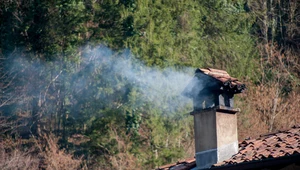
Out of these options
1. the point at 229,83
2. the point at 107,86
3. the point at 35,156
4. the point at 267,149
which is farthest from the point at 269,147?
the point at 107,86

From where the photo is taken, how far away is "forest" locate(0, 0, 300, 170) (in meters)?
26.2

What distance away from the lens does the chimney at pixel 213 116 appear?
44.0ft

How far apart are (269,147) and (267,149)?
0.42ft

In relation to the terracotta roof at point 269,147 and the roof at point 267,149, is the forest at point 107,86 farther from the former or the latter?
the terracotta roof at point 269,147

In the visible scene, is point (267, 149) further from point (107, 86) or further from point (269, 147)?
point (107, 86)

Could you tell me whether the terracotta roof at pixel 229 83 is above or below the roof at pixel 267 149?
above

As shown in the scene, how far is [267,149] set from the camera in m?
12.7

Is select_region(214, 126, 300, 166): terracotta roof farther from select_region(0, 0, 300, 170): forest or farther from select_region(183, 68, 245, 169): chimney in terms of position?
select_region(0, 0, 300, 170): forest

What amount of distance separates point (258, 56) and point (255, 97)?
4.61m

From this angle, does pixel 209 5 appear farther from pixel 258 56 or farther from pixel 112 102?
pixel 112 102

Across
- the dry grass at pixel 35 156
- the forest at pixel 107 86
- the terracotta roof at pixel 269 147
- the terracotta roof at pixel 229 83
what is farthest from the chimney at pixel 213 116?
the dry grass at pixel 35 156

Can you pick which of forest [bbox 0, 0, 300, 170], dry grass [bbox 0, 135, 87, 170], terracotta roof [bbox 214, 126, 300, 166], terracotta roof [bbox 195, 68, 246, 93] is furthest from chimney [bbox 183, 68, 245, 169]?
dry grass [bbox 0, 135, 87, 170]

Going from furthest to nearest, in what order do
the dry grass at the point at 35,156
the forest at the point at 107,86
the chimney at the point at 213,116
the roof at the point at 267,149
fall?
1. the forest at the point at 107,86
2. the dry grass at the point at 35,156
3. the chimney at the point at 213,116
4. the roof at the point at 267,149

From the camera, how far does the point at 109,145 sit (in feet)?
86.4
